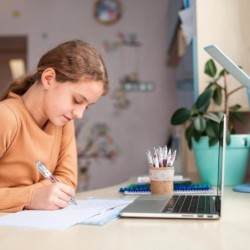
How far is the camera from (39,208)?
0.79 meters

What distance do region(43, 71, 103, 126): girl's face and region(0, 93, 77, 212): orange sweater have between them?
Answer: 60mm

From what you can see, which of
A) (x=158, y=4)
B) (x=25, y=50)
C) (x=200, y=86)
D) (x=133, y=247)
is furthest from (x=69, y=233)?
(x=25, y=50)

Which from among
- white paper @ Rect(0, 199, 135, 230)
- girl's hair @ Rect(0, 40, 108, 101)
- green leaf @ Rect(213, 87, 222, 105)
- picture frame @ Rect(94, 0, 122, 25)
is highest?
picture frame @ Rect(94, 0, 122, 25)

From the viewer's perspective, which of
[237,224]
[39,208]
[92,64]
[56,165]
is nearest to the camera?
[237,224]

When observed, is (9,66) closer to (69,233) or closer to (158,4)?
(158,4)

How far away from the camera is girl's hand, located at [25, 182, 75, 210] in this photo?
0.79 metres

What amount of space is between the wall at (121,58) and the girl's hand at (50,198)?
222 centimetres

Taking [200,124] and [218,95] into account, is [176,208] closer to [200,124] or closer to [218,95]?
[200,124]

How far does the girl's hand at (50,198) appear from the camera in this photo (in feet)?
2.59

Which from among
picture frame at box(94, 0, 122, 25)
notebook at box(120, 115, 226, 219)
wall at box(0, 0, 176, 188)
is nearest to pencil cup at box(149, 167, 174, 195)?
notebook at box(120, 115, 226, 219)

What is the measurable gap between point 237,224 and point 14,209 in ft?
1.53

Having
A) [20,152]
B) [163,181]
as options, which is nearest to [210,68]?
[163,181]

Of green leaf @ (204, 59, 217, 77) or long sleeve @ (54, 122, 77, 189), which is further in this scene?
green leaf @ (204, 59, 217, 77)

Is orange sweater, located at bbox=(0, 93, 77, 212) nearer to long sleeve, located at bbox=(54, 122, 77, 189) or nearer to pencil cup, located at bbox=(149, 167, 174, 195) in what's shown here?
long sleeve, located at bbox=(54, 122, 77, 189)
